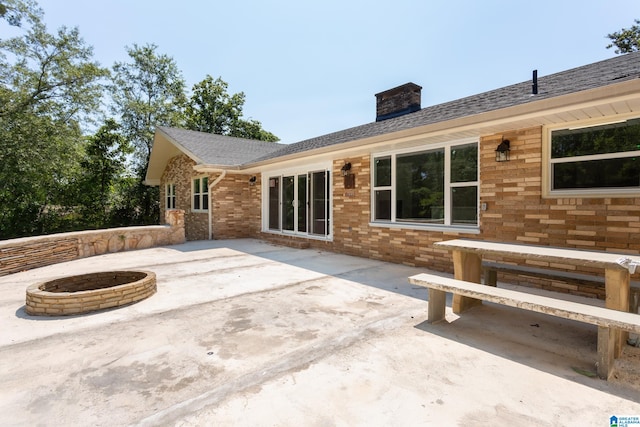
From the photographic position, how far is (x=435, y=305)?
11.0 feet

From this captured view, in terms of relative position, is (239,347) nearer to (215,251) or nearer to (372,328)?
(372,328)

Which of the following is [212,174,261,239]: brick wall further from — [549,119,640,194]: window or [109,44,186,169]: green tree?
[109,44,186,169]: green tree

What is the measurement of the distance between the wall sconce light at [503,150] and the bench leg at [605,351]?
3167 millimetres

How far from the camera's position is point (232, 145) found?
44.8 ft

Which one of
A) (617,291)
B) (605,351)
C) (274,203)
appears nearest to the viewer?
(605,351)

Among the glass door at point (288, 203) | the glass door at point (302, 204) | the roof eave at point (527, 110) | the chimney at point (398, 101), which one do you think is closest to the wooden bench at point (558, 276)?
the roof eave at point (527, 110)

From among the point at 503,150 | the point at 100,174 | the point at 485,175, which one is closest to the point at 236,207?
the point at 485,175

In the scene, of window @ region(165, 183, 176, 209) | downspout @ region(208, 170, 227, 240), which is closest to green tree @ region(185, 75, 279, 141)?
window @ region(165, 183, 176, 209)

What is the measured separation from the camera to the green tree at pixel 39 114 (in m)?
12.2

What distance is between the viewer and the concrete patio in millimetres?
1901

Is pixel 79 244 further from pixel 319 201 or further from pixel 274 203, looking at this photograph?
pixel 319 201

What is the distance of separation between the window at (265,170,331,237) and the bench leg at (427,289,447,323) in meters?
4.96

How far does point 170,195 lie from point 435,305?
575 inches

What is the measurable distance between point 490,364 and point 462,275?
1258 millimetres
